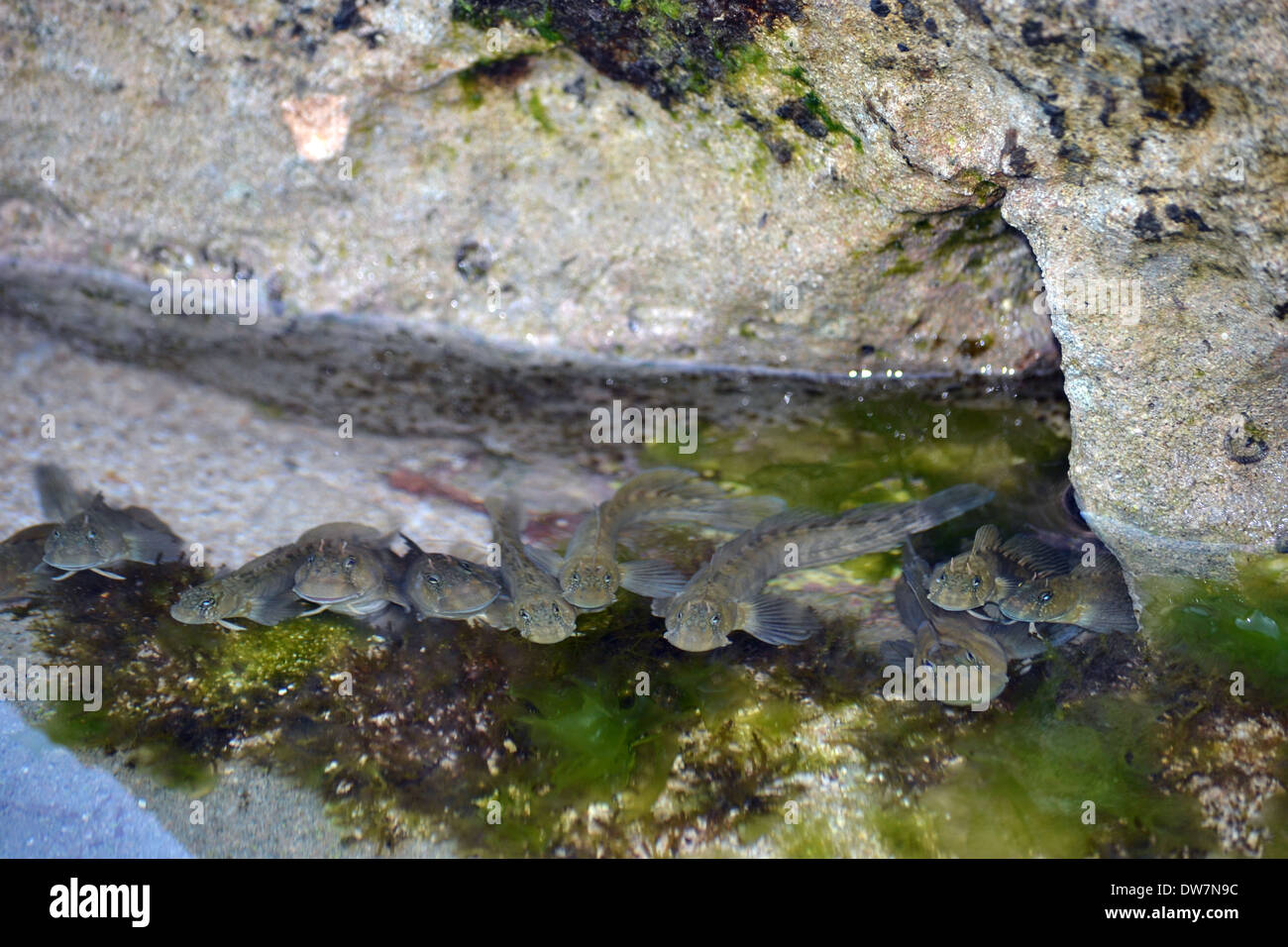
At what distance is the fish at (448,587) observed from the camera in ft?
12.0

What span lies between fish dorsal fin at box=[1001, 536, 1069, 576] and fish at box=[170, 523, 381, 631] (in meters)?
3.20

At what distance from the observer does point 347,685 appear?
3.49 meters

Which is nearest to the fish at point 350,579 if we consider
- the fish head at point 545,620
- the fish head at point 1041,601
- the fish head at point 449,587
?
the fish head at point 449,587

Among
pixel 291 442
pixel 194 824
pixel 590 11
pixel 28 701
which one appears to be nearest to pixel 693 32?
pixel 590 11

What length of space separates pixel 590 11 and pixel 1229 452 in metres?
3.08

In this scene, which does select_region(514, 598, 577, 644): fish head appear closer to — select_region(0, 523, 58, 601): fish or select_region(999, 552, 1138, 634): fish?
select_region(999, 552, 1138, 634): fish

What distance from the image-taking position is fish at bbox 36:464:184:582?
12.4 ft

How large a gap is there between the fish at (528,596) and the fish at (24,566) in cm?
213

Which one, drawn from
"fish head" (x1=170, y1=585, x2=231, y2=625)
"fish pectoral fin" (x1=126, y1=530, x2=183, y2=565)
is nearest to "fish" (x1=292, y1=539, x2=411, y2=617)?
"fish head" (x1=170, y1=585, x2=231, y2=625)

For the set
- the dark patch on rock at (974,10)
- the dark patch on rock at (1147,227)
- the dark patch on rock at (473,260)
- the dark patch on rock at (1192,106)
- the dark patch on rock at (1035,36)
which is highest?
the dark patch on rock at (974,10)

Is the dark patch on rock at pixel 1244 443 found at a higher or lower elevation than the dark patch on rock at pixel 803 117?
lower

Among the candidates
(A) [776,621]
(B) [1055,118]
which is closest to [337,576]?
(A) [776,621]

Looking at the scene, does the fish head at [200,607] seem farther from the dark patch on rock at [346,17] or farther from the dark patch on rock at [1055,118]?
the dark patch on rock at [1055,118]

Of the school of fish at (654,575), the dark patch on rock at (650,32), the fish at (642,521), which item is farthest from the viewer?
the fish at (642,521)
